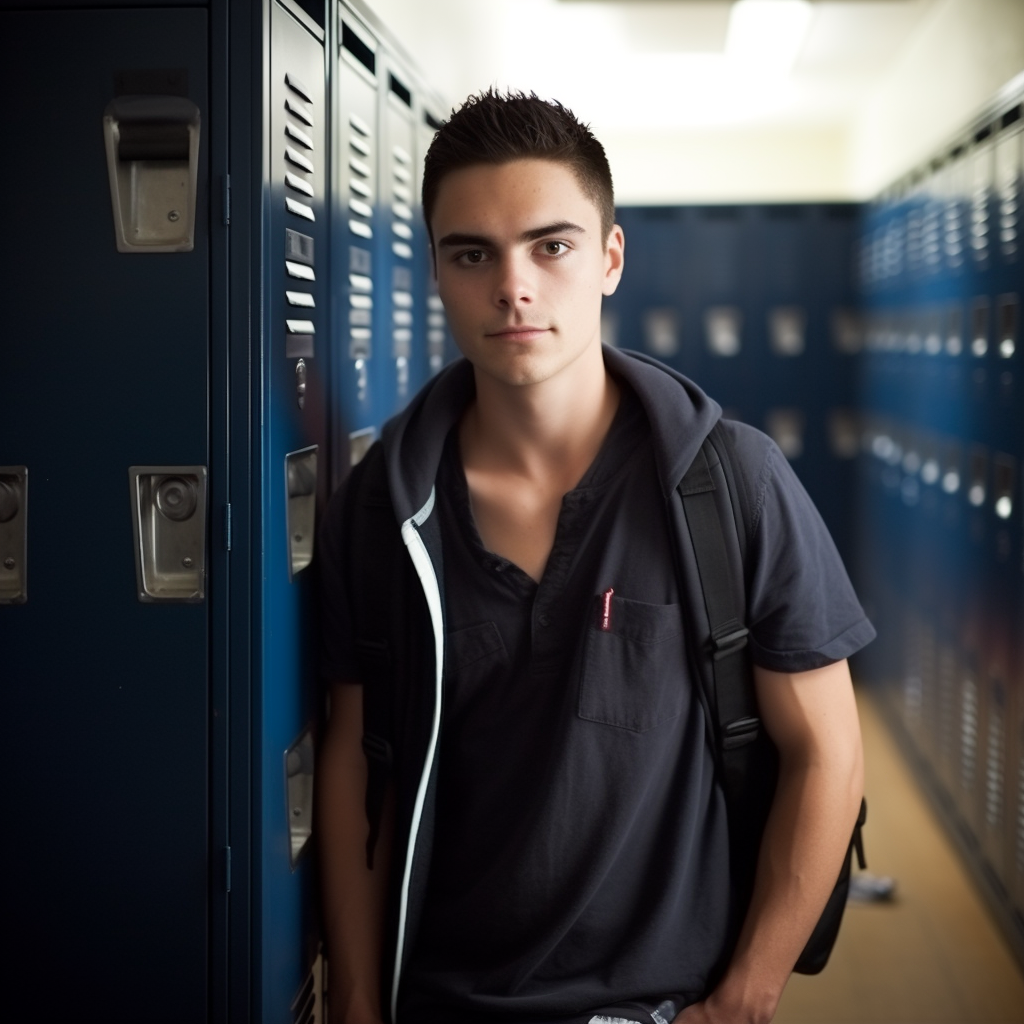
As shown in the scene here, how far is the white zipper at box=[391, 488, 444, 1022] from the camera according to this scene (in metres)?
1.48

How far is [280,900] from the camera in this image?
1.57 m

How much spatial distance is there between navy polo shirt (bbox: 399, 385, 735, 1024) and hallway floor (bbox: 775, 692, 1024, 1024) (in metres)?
1.47

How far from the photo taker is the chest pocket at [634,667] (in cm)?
144

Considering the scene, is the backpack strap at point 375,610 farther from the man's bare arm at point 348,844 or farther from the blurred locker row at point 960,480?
the blurred locker row at point 960,480

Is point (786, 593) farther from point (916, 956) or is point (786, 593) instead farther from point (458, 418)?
point (916, 956)

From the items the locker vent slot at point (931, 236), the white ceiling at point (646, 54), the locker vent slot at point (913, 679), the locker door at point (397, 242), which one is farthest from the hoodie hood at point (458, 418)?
the locker vent slot at point (913, 679)

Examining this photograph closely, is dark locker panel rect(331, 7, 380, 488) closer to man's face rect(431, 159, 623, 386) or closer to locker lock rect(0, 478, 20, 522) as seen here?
man's face rect(431, 159, 623, 386)

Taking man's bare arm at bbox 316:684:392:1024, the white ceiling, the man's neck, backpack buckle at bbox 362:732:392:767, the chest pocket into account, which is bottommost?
man's bare arm at bbox 316:684:392:1024

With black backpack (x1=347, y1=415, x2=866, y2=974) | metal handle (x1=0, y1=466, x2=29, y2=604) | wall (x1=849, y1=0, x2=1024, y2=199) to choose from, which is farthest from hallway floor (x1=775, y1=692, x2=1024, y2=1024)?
wall (x1=849, y1=0, x2=1024, y2=199)

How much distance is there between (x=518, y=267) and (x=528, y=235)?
5cm

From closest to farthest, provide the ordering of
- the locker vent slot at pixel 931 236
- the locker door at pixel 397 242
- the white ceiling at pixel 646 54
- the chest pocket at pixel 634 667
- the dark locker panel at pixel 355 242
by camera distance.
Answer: the chest pocket at pixel 634 667 < the dark locker panel at pixel 355 242 < the locker door at pixel 397 242 < the white ceiling at pixel 646 54 < the locker vent slot at pixel 931 236

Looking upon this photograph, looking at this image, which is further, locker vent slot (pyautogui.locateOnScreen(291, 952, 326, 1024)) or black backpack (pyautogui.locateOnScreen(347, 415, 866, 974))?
locker vent slot (pyautogui.locateOnScreen(291, 952, 326, 1024))

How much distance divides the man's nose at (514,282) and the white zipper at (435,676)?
28cm

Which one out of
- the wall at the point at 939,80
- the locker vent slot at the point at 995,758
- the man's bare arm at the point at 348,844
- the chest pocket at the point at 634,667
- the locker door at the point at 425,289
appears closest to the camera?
the chest pocket at the point at 634,667
